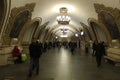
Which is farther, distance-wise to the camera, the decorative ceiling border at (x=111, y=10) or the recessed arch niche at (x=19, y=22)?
the recessed arch niche at (x=19, y=22)

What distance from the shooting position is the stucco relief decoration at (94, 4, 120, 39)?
15305 millimetres

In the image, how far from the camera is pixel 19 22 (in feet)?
56.1

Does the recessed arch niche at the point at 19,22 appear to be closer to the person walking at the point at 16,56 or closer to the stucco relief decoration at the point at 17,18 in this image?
the stucco relief decoration at the point at 17,18

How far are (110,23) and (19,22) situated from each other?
21.0ft

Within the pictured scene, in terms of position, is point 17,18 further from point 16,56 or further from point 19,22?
point 16,56

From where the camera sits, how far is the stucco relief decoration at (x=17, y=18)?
15.1 m

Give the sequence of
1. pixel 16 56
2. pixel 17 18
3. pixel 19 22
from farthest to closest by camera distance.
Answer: pixel 19 22
pixel 17 18
pixel 16 56

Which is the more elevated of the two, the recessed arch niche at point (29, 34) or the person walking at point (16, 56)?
the recessed arch niche at point (29, 34)

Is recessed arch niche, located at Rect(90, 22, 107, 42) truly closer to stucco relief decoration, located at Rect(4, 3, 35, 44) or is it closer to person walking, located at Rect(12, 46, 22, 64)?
stucco relief decoration, located at Rect(4, 3, 35, 44)

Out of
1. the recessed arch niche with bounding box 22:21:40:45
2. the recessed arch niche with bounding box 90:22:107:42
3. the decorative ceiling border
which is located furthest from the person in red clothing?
the recessed arch niche with bounding box 90:22:107:42

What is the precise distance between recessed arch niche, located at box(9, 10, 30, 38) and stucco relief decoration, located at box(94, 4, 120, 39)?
4973 millimetres

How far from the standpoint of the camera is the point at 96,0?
15.4 meters

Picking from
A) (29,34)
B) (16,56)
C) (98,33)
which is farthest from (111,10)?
(29,34)

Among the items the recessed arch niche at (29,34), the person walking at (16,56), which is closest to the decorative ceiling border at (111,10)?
the person walking at (16,56)
